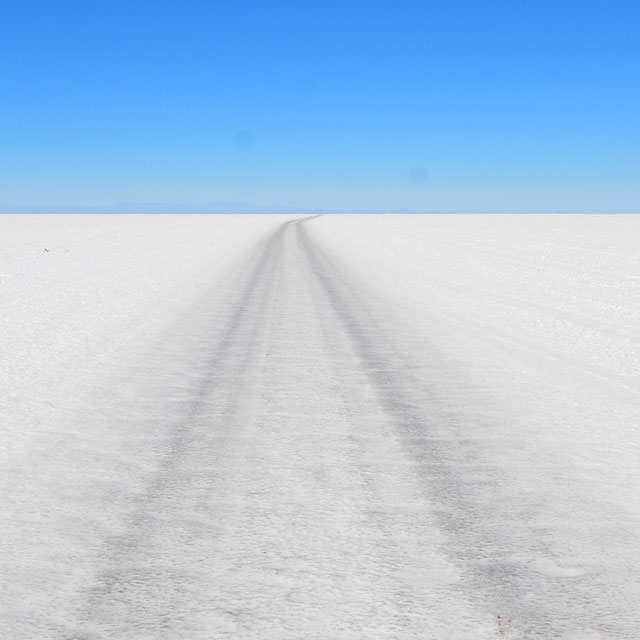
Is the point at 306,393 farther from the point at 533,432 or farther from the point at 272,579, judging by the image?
the point at 272,579

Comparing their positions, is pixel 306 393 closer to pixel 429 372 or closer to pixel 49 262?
pixel 429 372

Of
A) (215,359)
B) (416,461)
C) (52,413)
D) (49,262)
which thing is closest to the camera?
(416,461)

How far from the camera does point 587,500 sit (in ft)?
13.2

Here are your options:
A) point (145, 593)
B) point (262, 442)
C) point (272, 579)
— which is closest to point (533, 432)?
point (262, 442)

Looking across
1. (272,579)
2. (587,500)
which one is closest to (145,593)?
(272,579)

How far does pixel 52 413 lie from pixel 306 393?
1.97 meters

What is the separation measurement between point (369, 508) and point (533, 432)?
1981 millimetres

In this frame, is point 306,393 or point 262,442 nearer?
point 262,442

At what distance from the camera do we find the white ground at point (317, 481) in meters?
2.80

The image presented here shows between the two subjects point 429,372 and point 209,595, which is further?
point 429,372

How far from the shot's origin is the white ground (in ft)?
9.19

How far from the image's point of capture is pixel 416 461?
15.0ft

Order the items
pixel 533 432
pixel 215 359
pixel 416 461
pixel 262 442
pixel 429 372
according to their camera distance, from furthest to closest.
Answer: pixel 215 359
pixel 429 372
pixel 533 432
pixel 262 442
pixel 416 461

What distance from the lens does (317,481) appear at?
423 centimetres
